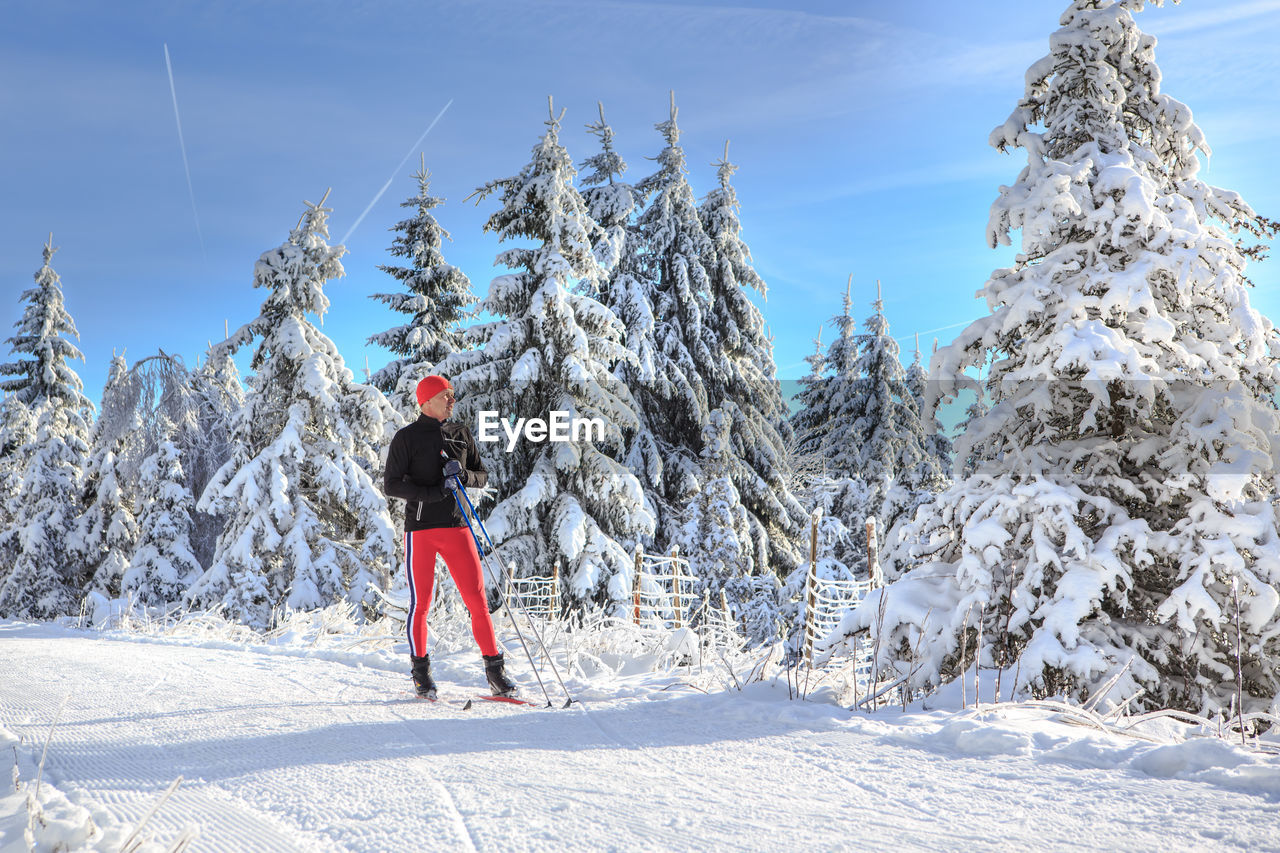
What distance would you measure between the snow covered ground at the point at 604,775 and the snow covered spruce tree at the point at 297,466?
1122cm

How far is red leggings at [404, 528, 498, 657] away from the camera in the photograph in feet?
15.9

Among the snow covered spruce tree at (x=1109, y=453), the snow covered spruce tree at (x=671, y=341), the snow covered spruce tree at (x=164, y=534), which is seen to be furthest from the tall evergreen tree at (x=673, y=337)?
the snow covered spruce tree at (x=1109, y=453)

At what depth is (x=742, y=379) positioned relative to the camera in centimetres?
2223

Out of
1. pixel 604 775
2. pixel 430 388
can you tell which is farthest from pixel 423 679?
pixel 604 775

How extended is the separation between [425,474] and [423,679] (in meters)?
1.21

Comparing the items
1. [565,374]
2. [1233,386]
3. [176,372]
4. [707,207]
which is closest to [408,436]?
[1233,386]

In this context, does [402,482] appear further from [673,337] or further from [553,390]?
[673,337]

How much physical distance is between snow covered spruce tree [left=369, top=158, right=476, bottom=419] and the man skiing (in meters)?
17.5

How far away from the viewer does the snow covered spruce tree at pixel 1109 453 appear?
5.31 metres

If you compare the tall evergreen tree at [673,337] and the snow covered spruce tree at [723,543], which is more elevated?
the tall evergreen tree at [673,337]

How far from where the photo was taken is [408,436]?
496 centimetres

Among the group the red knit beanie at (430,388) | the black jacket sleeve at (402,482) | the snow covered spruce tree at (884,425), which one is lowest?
the black jacket sleeve at (402,482)

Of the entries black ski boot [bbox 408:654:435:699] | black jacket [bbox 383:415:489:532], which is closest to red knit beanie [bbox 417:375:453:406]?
black jacket [bbox 383:415:489:532]

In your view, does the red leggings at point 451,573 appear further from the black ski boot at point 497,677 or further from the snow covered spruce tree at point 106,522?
the snow covered spruce tree at point 106,522
